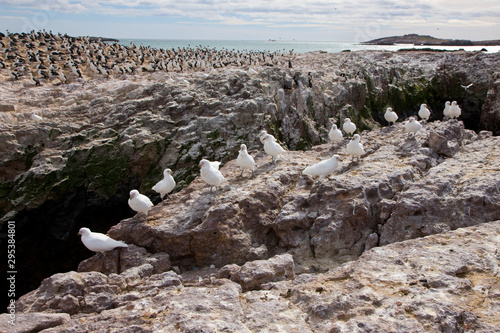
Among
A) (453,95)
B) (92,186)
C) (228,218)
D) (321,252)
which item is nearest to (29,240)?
(92,186)

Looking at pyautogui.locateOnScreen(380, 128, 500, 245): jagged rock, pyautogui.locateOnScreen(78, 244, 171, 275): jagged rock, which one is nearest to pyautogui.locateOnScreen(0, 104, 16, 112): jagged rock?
pyautogui.locateOnScreen(78, 244, 171, 275): jagged rock

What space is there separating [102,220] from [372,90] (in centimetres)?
1947

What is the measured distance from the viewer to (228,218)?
9.53 meters

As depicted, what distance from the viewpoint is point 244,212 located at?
984 centimetres

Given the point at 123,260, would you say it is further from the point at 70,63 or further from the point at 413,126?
the point at 70,63

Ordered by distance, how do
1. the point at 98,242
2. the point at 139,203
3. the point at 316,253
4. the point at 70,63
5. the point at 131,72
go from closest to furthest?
the point at 98,242, the point at 316,253, the point at 139,203, the point at 131,72, the point at 70,63

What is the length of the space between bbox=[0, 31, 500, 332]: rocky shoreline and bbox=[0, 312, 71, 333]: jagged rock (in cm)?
3

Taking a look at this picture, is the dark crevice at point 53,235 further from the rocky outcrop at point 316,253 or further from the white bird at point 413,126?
the white bird at point 413,126

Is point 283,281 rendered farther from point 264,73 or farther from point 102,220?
point 264,73

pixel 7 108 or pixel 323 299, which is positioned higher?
pixel 7 108

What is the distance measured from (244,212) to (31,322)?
17.5ft

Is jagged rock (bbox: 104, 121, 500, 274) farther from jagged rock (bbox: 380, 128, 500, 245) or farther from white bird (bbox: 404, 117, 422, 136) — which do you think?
white bird (bbox: 404, 117, 422, 136)

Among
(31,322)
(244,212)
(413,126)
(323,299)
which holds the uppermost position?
(413,126)

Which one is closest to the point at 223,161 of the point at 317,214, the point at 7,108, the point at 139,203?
the point at 139,203
